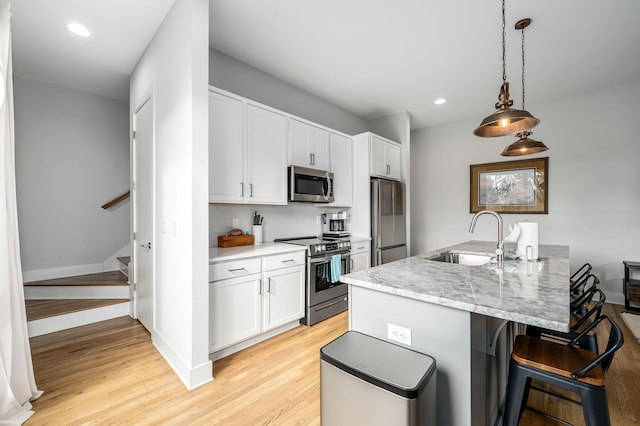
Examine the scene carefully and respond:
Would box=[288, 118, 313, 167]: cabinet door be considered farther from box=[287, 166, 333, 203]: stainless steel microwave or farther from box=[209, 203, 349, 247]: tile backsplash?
box=[209, 203, 349, 247]: tile backsplash

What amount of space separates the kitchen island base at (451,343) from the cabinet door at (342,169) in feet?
8.08

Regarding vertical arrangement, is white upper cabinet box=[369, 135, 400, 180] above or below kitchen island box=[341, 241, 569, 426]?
above

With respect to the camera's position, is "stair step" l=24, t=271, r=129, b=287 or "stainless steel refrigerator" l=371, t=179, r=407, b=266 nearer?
"stair step" l=24, t=271, r=129, b=287

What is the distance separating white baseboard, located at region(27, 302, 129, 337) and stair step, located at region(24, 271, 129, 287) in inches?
11.6

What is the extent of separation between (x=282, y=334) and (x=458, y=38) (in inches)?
134

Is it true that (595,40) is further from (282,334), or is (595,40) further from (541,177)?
(282,334)

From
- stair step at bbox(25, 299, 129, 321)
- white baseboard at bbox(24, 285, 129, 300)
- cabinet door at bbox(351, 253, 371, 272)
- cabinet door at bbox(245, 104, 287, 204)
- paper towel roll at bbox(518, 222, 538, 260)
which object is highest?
cabinet door at bbox(245, 104, 287, 204)

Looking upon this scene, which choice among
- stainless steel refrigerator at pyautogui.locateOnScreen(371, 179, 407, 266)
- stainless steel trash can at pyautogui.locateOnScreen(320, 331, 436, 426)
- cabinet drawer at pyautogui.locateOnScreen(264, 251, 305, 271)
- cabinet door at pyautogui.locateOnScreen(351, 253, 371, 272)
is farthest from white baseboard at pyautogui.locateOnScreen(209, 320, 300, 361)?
stainless steel refrigerator at pyautogui.locateOnScreen(371, 179, 407, 266)

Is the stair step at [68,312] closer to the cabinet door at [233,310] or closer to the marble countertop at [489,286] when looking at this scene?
the cabinet door at [233,310]

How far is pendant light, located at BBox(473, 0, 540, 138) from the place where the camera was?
5.73 feet

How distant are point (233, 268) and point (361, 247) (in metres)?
1.88

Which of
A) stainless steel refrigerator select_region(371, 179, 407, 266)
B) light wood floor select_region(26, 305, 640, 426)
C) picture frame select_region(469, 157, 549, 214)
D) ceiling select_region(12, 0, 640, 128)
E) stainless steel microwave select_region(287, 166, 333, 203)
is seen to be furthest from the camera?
picture frame select_region(469, 157, 549, 214)

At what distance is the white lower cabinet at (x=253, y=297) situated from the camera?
2.24 m

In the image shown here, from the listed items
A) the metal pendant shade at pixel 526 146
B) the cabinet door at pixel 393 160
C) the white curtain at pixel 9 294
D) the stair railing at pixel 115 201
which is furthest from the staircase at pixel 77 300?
the metal pendant shade at pixel 526 146
